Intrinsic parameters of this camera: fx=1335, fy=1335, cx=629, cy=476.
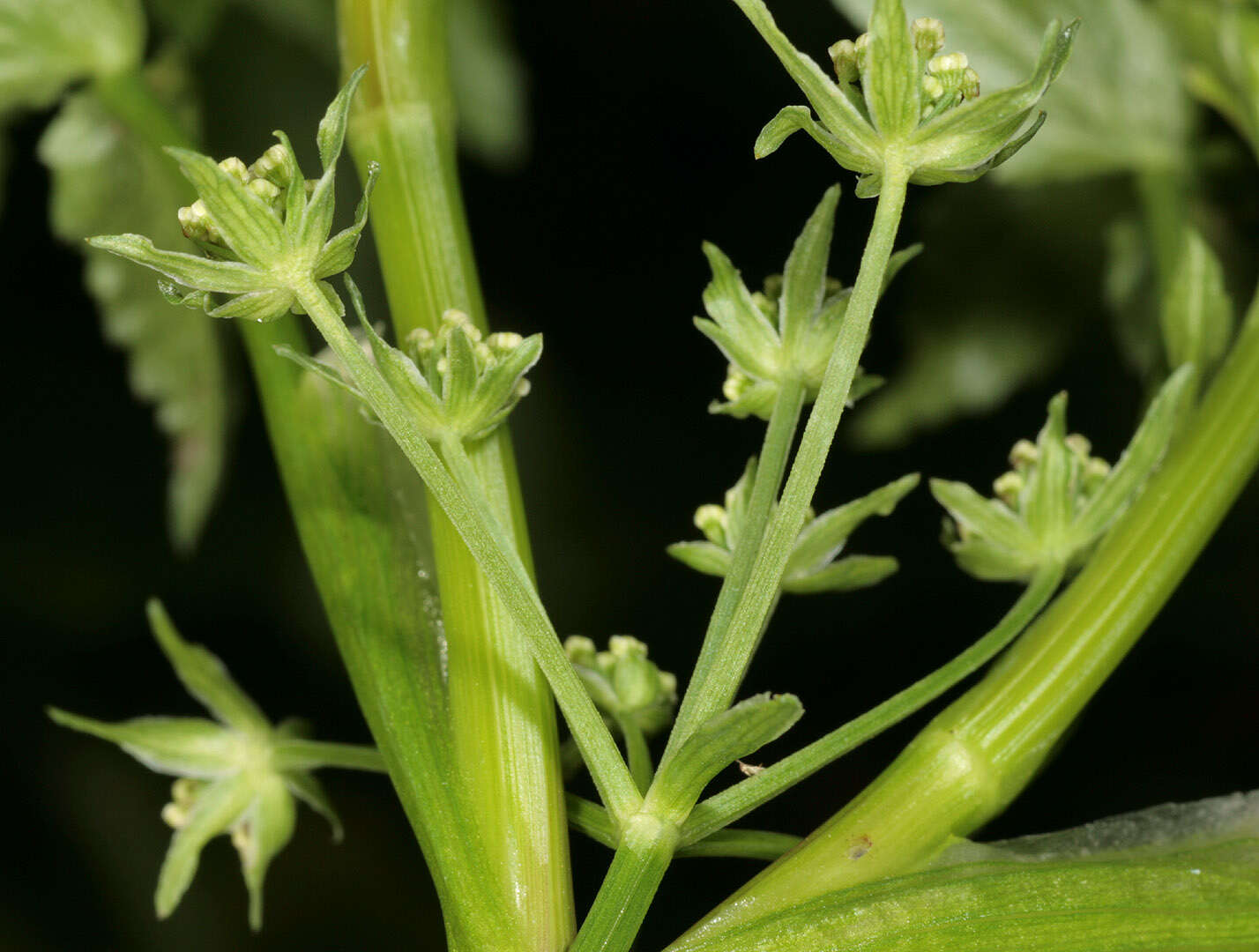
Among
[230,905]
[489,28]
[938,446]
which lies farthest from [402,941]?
[489,28]

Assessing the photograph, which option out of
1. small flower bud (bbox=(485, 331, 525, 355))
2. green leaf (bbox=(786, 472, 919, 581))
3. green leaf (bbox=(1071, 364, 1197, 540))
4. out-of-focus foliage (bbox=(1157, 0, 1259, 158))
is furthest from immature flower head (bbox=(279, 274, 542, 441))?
out-of-focus foliage (bbox=(1157, 0, 1259, 158))

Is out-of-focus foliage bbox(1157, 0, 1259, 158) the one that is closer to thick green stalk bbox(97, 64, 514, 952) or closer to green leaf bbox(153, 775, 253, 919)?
thick green stalk bbox(97, 64, 514, 952)

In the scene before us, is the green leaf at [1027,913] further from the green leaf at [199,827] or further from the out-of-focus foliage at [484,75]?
the out-of-focus foliage at [484,75]

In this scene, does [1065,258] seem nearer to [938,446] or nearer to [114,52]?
[938,446]

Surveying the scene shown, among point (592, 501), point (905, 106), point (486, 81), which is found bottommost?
point (905, 106)

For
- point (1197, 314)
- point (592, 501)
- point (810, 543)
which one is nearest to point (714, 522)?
point (810, 543)

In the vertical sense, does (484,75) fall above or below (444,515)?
above

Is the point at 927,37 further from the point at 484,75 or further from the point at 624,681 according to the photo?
the point at 484,75
